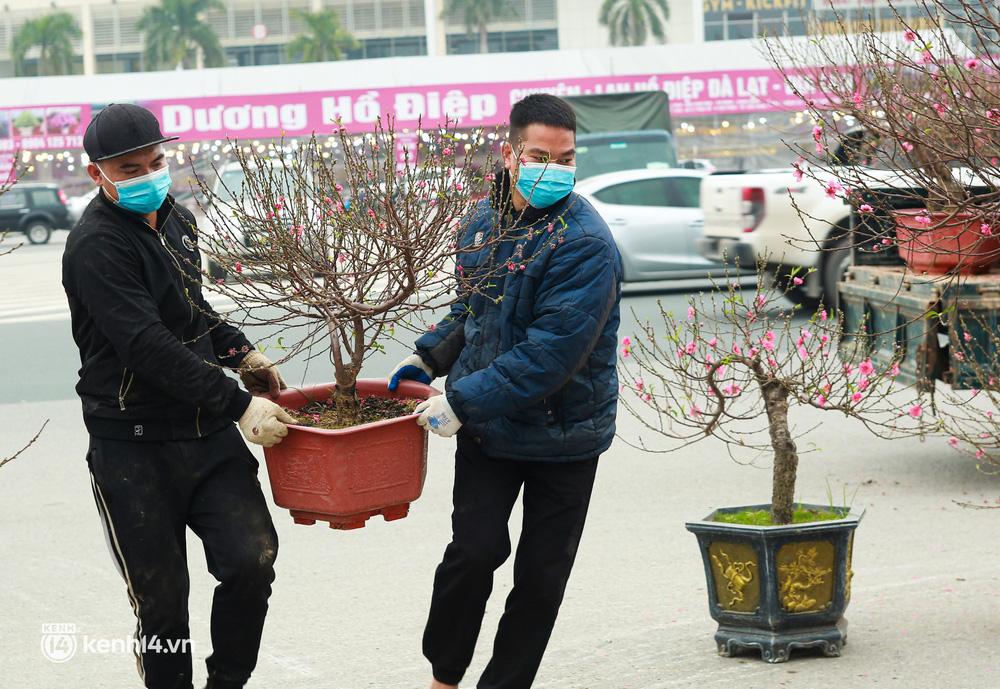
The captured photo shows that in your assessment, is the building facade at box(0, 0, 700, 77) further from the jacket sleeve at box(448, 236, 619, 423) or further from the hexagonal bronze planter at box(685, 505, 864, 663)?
the jacket sleeve at box(448, 236, 619, 423)

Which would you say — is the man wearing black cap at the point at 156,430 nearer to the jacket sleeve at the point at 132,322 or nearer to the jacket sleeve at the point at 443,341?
the jacket sleeve at the point at 132,322

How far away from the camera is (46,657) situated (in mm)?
4379

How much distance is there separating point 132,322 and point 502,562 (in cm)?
128

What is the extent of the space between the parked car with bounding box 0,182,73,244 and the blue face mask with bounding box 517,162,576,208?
32744 mm

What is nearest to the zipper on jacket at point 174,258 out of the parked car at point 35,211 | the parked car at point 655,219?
the parked car at point 655,219

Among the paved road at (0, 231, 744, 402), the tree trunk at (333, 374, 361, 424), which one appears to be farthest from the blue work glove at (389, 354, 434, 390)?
the paved road at (0, 231, 744, 402)

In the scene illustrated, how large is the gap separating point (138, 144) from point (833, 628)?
279cm

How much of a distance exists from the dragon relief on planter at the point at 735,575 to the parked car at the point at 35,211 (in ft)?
107

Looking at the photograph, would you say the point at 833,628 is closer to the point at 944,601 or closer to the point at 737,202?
the point at 944,601

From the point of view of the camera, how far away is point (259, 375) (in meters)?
3.70

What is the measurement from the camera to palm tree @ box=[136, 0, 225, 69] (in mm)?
74250

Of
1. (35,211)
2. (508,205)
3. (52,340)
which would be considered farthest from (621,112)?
(508,205)

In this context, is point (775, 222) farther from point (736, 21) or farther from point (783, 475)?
point (736, 21)

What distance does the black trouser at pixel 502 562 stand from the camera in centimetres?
344
